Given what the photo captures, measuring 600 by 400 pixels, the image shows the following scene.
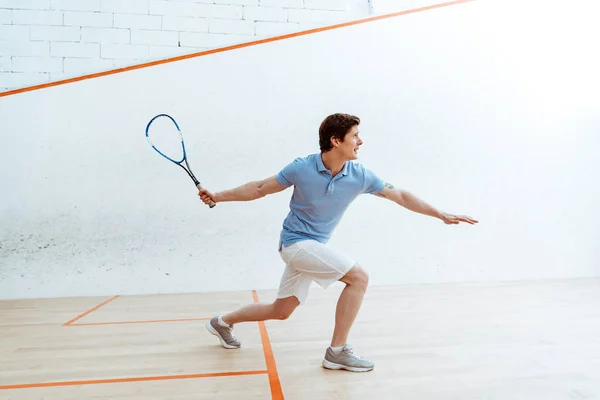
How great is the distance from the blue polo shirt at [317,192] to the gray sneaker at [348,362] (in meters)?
0.39

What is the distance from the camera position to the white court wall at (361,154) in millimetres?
3850

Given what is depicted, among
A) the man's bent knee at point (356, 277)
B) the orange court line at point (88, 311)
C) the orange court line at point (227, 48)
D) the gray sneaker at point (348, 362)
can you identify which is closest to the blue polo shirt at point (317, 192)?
the man's bent knee at point (356, 277)

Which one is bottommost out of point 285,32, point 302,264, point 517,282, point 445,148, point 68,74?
point 517,282

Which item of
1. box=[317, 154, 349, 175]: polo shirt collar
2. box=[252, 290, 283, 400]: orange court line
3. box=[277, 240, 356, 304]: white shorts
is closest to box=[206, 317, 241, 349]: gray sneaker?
box=[252, 290, 283, 400]: orange court line

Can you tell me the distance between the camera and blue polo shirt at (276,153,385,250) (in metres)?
1.81

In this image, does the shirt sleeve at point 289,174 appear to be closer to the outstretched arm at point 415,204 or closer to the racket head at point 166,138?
the outstretched arm at point 415,204

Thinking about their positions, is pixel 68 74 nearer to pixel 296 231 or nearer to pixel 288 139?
pixel 288 139

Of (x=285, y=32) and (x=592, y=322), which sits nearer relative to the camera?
(x=592, y=322)

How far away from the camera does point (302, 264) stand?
5.90 feet

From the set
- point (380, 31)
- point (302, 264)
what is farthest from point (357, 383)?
point (380, 31)

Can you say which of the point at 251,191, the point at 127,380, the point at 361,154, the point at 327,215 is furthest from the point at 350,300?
the point at 361,154

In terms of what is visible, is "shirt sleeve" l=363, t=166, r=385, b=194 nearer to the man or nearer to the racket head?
the man

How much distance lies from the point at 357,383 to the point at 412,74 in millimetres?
3174

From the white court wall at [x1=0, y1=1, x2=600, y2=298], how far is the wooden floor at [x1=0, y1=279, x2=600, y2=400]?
586mm
